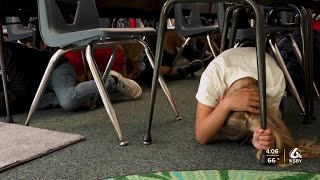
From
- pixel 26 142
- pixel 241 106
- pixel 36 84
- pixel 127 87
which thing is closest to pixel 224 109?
pixel 241 106

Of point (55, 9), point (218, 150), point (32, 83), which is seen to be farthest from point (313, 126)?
point (32, 83)

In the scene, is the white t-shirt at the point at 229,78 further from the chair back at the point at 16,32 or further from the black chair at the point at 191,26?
the chair back at the point at 16,32

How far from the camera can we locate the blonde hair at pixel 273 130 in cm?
104

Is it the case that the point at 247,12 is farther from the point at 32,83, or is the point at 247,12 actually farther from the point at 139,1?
the point at 32,83

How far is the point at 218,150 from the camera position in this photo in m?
1.18

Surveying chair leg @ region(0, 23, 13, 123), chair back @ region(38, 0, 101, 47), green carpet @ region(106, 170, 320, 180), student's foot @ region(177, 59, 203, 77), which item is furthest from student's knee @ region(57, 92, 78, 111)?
student's foot @ region(177, 59, 203, 77)

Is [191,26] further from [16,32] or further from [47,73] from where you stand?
[47,73]

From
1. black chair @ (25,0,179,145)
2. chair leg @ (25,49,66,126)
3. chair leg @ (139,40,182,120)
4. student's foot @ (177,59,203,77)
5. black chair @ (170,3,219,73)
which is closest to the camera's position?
black chair @ (25,0,179,145)

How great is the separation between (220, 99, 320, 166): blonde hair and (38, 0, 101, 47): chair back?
57 cm

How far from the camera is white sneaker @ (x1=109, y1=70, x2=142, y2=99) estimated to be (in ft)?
6.78

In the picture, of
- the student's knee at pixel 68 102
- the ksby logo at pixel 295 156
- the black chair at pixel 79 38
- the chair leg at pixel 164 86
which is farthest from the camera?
the student's knee at pixel 68 102

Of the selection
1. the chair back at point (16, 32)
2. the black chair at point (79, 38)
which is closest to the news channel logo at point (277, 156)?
the black chair at point (79, 38)

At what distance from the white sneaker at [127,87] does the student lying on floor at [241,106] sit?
35.8 inches

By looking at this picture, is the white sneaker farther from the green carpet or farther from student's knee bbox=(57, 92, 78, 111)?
the green carpet
